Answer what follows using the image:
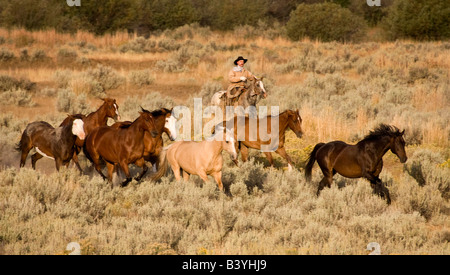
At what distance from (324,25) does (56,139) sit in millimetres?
32957

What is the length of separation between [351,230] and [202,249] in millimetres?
2320

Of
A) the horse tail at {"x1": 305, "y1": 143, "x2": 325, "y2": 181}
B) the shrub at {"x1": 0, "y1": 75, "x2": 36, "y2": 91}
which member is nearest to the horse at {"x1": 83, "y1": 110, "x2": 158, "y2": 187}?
the horse tail at {"x1": 305, "y1": 143, "x2": 325, "y2": 181}

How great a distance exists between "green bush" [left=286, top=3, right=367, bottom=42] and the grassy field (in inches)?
585

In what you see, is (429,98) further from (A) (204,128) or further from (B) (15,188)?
(B) (15,188)

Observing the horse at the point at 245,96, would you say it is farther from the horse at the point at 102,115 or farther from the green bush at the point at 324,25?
the green bush at the point at 324,25

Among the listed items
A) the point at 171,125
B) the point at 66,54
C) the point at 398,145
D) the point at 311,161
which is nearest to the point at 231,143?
the point at 171,125

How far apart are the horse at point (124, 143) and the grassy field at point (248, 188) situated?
46 cm

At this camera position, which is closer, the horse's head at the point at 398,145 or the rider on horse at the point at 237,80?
the horse's head at the point at 398,145

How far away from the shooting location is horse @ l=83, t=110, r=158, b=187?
993 centimetres

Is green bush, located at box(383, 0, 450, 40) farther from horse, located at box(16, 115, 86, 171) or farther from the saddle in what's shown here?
horse, located at box(16, 115, 86, 171)

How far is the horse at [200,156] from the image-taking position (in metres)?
9.60

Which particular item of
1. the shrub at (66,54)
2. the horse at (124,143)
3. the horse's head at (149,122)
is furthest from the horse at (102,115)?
the shrub at (66,54)

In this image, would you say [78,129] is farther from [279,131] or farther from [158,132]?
[279,131]

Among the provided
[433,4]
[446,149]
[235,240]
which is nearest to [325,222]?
[235,240]
